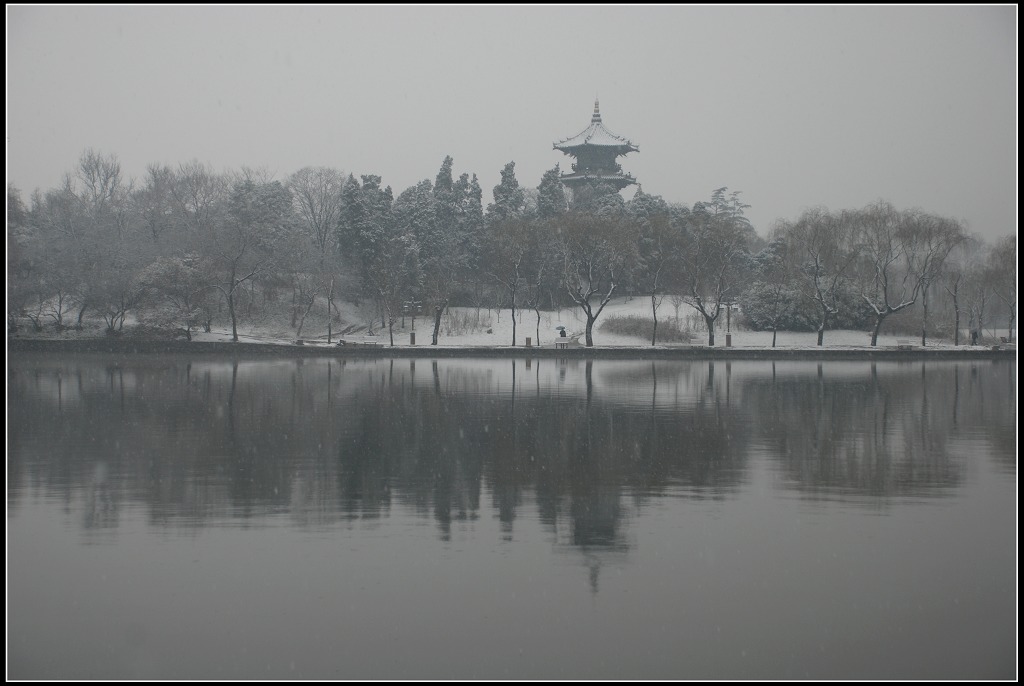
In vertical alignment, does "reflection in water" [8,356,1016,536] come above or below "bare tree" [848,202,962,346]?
below

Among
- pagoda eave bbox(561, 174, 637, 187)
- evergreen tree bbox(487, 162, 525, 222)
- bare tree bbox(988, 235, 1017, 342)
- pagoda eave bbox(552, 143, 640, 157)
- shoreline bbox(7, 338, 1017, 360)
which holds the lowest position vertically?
shoreline bbox(7, 338, 1017, 360)

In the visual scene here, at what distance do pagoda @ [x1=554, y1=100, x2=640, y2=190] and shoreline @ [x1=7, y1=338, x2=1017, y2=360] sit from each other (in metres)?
33.2

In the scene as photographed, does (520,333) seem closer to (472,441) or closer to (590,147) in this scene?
(590,147)

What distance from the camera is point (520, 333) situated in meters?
52.6

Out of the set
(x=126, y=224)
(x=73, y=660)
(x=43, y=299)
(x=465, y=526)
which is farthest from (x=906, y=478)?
(x=126, y=224)

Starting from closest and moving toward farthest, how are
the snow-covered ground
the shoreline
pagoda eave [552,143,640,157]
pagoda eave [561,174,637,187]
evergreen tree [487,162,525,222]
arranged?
the shoreline, the snow-covered ground, evergreen tree [487,162,525,222], pagoda eave [561,174,637,187], pagoda eave [552,143,640,157]

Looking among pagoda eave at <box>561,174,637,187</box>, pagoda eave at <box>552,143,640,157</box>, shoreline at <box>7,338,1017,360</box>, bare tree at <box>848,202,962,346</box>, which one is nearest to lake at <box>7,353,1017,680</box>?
shoreline at <box>7,338,1017,360</box>

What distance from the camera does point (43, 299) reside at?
1916 inches

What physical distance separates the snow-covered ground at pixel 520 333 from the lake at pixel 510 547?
31942mm

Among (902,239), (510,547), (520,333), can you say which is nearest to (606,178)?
(520,333)

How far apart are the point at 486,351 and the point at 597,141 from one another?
3713 centimetres

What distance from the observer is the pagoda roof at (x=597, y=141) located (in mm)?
73938

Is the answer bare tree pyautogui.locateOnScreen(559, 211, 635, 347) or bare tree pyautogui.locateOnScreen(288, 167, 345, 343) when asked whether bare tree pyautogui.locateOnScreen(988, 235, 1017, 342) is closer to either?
bare tree pyautogui.locateOnScreen(559, 211, 635, 347)

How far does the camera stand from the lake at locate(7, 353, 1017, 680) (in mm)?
6457
